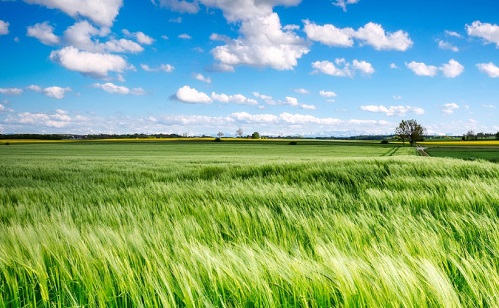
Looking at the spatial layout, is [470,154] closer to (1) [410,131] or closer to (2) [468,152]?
(2) [468,152]

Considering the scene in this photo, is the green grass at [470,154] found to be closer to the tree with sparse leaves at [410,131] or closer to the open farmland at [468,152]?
the open farmland at [468,152]

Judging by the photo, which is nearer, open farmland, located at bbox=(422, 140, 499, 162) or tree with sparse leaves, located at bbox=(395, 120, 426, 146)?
open farmland, located at bbox=(422, 140, 499, 162)

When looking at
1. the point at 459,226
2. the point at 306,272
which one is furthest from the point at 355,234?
the point at 306,272

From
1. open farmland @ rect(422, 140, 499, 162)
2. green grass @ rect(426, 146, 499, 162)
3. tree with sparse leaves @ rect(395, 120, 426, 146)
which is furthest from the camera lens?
tree with sparse leaves @ rect(395, 120, 426, 146)

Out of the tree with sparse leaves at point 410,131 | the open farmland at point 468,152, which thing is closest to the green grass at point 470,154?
the open farmland at point 468,152

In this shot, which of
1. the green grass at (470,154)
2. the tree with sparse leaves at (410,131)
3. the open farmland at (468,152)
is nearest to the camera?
the green grass at (470,154)

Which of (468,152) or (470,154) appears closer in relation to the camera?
(470,154)

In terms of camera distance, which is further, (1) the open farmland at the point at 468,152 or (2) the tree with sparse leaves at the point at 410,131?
(2) the tree with sparse leaves at the point at 410,131

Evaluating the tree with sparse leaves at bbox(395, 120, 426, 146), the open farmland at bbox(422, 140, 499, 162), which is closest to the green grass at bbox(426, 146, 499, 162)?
the open farmland at bbox(422, 140, 499, 162)

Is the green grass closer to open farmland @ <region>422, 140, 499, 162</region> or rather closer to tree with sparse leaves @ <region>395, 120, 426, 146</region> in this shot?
open farmland @ <region>422, 140, 499, 162</region>

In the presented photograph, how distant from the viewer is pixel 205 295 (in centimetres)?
119

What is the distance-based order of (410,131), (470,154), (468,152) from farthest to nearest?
(410,131) < (468,152) < (470,154)

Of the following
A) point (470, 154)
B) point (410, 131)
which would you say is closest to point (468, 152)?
point (470, 154)

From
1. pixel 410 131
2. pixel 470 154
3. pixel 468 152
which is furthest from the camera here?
pixel 410 131
